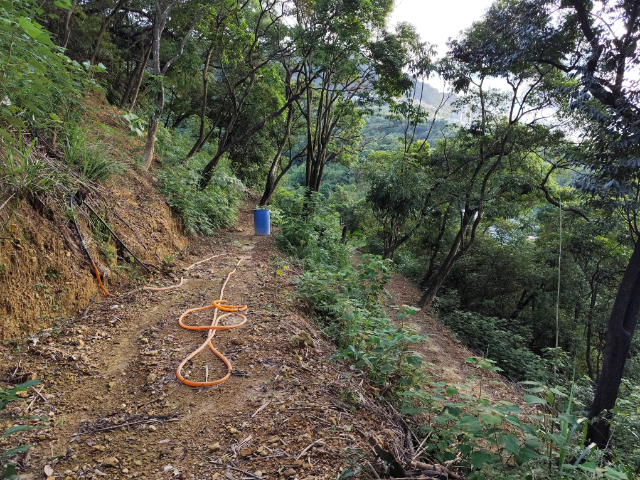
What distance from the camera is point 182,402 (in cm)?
228

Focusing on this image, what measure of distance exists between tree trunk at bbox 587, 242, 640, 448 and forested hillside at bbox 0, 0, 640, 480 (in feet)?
0.10

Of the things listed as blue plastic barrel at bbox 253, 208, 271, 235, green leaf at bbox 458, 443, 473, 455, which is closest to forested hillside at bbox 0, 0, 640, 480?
green leaf at bbox 458, 443, 473, 455

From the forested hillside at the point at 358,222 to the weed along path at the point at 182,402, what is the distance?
0.03 meters

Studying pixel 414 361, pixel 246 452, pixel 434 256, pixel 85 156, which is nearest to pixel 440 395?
pixel 414 361

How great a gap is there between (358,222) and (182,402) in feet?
43.2

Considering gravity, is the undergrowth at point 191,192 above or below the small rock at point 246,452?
above

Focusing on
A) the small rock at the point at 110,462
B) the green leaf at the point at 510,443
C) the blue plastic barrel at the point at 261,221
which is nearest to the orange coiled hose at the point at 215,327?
the small rock at the point at 110,462

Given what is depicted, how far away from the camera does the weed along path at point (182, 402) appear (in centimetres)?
178

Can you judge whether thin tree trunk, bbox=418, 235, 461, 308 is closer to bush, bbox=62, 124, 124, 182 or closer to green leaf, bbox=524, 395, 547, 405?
bush, bbox=62, 124, 124, 182

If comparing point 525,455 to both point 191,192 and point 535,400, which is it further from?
point 191,192

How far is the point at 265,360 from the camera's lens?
110 inches

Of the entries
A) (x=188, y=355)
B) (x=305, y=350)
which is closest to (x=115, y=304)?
(x=188, y=355)

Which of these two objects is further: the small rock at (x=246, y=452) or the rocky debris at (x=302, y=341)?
the rocky debris at (x=302, y=341)

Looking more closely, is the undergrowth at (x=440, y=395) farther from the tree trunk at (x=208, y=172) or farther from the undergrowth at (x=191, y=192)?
the tree trunk at (x=208, y=172)
